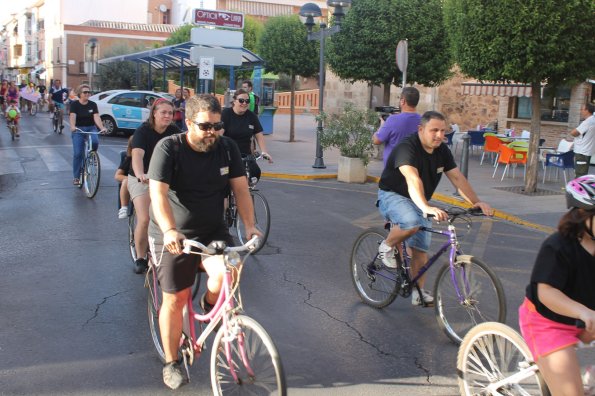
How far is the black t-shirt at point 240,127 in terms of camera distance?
26.5ft

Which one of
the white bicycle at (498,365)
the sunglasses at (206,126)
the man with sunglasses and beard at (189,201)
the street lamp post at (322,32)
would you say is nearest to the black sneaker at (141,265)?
the man with sunglasses and beard at (189,201)

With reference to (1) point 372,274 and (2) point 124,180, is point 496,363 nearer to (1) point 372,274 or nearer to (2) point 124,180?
(1) point 372,274

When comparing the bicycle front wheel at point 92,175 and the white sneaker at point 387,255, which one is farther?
the bicycle front wheel at point 92,175

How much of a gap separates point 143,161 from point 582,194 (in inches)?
170

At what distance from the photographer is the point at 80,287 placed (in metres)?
6.04

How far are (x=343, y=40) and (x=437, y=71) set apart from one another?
260cm

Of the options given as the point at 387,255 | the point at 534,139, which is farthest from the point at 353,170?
the point at 387,255

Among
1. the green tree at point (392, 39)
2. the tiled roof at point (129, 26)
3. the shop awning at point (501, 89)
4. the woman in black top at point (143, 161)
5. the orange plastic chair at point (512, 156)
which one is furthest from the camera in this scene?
the tiled roof at point (129, 26)

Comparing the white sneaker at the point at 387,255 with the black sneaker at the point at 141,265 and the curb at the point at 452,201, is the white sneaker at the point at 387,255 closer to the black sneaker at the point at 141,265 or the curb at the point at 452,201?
the black sneaker at the point at 141,265

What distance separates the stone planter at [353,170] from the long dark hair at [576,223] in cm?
1058

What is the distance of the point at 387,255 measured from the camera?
5.32 meters

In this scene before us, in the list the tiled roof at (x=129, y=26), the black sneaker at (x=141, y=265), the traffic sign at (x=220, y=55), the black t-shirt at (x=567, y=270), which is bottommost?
the black sneaker at (x=141, y=265)

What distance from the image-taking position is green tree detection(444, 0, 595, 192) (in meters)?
10.6

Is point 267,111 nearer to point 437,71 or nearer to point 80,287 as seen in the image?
point 437,71
